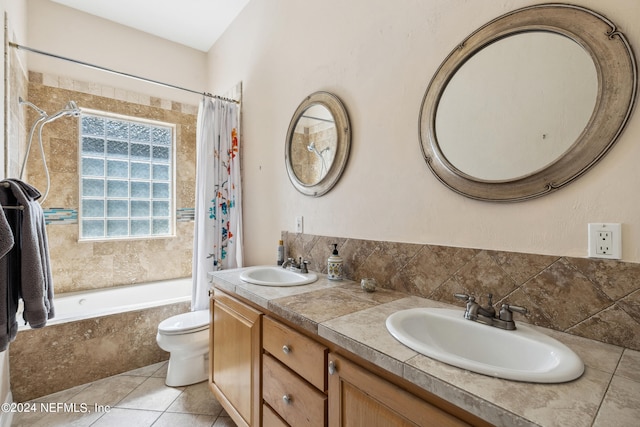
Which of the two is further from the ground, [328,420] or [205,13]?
[205,13]

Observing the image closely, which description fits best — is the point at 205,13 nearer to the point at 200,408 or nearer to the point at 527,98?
the point at 527,98

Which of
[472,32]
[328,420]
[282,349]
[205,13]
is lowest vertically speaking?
[328,420]

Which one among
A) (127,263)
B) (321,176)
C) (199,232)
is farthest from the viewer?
(127,263)

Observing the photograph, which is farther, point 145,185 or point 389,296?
point 145,185

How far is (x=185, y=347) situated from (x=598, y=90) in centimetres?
244

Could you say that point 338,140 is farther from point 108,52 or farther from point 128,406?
point 108,52

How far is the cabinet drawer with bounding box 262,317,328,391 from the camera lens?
0.96 meters

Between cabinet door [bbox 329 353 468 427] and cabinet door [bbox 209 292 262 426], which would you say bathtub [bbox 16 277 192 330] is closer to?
cabinet door [bbox 209 292 262 426]

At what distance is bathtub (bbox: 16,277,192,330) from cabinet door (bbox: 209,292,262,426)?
924mm

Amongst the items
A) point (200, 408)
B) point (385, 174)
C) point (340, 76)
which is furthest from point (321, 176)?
point (200, 408)

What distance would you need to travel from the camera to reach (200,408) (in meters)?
1.81

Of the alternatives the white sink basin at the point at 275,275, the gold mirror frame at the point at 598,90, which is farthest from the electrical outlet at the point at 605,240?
the white sink basin at the point at 275,275

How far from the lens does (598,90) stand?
845mm

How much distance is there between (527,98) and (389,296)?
91 centimetres
